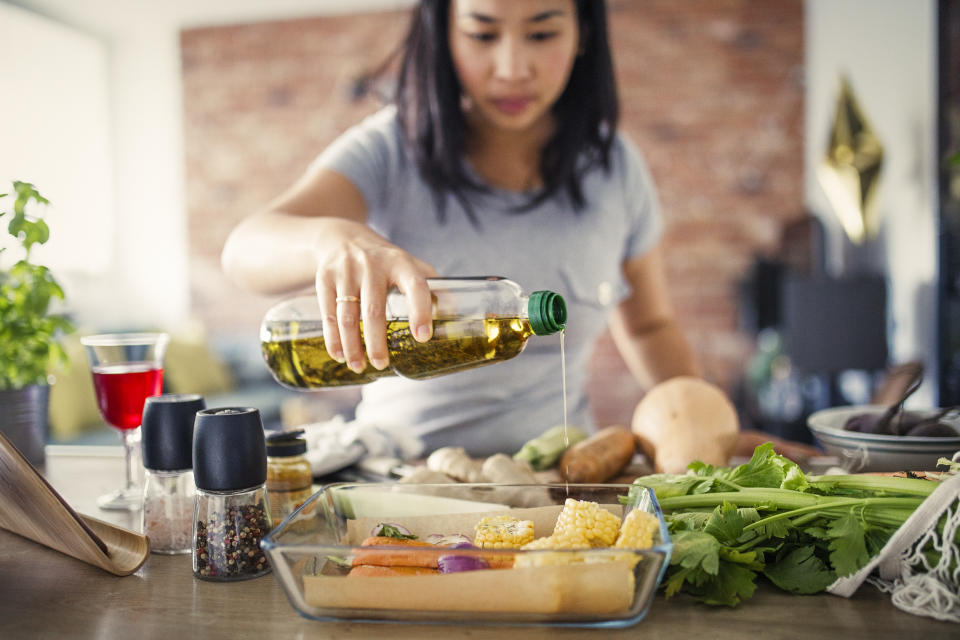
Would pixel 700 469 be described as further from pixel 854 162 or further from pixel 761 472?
pixel 854 162

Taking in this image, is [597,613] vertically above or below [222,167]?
below

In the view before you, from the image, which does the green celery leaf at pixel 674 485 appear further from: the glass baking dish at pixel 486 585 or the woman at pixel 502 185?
the woman at pixel 502 185

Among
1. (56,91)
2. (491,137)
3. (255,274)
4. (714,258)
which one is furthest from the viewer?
(56,91)

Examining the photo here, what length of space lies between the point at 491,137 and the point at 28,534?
3.53 ft

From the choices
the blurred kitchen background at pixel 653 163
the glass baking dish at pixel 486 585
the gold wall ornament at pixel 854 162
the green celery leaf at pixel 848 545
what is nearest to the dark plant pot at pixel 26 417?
the glass baking dish at pixel 486 585

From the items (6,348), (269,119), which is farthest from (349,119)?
(6,348)

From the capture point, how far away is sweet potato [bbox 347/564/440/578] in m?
0.60

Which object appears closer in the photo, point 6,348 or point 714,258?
point 6,348

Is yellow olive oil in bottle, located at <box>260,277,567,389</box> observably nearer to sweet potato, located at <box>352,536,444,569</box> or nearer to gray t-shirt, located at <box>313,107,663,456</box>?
sweet potato, located at <box>352,536,444,569</box>

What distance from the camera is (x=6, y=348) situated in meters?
1.12

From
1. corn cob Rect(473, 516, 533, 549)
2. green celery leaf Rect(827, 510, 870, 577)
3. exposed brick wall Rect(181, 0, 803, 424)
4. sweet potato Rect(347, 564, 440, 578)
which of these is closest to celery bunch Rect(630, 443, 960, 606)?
green celery leaf Rect(827, 510, 870, 577)

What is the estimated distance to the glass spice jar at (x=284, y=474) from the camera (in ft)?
2.86

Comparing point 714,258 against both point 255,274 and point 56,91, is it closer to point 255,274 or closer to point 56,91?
point 255,274

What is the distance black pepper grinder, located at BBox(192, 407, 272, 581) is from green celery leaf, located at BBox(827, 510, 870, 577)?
0.54 meters
